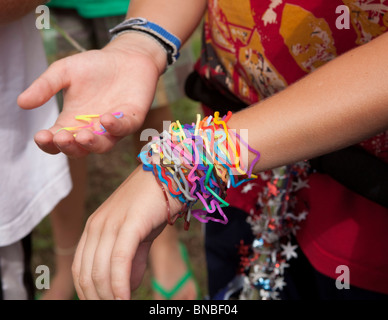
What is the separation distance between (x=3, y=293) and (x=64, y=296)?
2.13 feet

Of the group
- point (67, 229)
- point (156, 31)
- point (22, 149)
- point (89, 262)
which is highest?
point (156, 31)

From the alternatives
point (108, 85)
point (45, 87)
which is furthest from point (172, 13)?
point (45, 87)

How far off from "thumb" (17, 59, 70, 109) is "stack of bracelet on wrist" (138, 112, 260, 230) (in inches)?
8.9

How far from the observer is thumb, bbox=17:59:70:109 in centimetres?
78

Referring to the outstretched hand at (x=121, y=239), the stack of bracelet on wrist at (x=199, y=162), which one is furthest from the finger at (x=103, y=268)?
the stack of bracelet on wrist at (x=199, y=162)

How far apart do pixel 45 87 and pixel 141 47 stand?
226 millimetres

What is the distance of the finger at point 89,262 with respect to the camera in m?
0.66

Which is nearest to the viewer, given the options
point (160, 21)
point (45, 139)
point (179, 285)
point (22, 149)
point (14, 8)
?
point (45, 139)

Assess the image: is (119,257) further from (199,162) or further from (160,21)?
(160,21)

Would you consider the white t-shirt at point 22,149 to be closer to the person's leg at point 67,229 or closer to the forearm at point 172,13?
the forearm at point 172,13

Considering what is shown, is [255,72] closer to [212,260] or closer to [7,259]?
[212,260]

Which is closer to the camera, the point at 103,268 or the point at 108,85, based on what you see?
the point at 103,268

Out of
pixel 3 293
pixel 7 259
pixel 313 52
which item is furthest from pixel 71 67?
pixel 3 293

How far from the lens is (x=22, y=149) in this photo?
3.56ft
